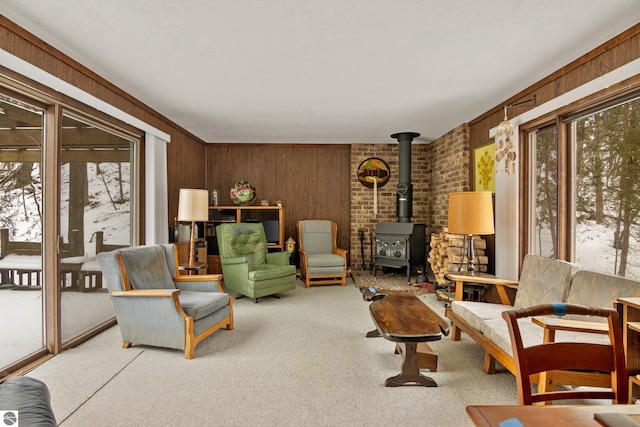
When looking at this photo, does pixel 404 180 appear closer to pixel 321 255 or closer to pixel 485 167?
pixel 485 167

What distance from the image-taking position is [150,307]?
9.27 feet

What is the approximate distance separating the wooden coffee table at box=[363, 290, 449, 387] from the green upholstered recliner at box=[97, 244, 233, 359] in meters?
1.41

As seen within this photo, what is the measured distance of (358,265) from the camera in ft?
21.5

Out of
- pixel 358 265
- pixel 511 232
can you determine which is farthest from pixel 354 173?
pixel 511 232

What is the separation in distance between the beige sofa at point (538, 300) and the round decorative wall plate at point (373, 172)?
3555mm

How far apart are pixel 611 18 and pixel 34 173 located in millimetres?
4136

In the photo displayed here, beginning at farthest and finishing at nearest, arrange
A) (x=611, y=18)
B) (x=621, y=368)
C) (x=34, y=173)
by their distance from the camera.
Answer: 1. (x=34, y=173)
2. (x=611, y=18)
3. (x=621, y=368)

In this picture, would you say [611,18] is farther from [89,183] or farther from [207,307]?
[89,183]

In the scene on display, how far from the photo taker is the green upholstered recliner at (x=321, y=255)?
5344 millimetres

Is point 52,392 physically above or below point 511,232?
below

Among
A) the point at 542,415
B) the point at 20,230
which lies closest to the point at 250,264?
the point at 20,230

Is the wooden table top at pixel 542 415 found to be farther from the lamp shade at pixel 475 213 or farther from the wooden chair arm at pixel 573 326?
the lamp shade at pixel 475 213

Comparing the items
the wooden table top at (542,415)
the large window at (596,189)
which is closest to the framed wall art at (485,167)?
the large window at (596,189)

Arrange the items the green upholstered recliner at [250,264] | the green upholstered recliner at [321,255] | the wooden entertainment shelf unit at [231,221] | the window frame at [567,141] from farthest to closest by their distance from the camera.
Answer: the wooden entertainment shelf unit at [231,221] → the green upholstered recliner at [321,255] → the green upholstered recliner at [250,264] → the window frame at [567,141]
